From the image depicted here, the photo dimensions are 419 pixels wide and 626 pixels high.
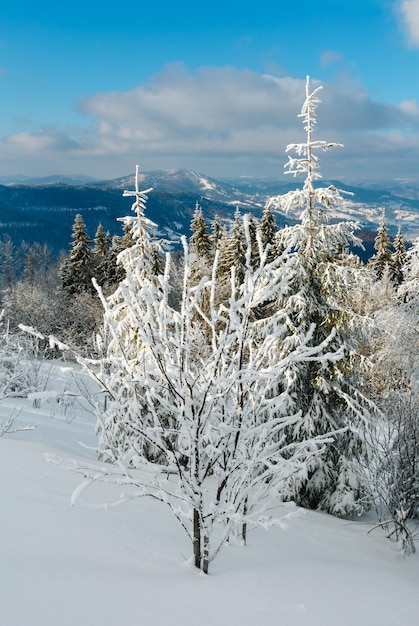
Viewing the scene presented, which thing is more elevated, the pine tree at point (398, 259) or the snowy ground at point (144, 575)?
the pine tree at point (398, 259)

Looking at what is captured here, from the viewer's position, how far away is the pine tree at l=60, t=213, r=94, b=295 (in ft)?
124

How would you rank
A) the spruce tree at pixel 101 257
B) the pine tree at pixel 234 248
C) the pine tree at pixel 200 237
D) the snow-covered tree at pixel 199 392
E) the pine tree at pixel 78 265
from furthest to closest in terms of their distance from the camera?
the spruce tree at pixel 101 257 < the pine tree at pixel 200 237 < the pine tree at pixel 78 265 < the pine tree at pixel 234 248 < the snow-covered tree at pixel 199 392

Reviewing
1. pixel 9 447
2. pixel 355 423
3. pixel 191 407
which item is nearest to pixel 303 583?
pixel 191 407

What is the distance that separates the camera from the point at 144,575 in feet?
11.5

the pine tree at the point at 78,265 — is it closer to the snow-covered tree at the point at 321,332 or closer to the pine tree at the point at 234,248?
the pine tree at the point at 234,248

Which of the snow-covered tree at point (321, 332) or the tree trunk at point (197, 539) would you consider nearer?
the tree trunk at point (197, 539)

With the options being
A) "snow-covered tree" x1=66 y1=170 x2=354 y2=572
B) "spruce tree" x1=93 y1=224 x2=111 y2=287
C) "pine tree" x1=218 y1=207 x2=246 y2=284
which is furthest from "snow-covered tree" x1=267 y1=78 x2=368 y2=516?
"spruce tree" x1=93 y1=224 x2=111 y2=287

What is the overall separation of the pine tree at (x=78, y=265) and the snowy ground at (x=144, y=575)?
110ft

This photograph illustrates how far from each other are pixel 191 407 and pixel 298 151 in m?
8.47

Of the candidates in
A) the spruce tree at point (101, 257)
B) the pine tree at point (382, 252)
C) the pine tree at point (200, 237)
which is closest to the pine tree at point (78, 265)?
the spruce tree at point (101, 257)

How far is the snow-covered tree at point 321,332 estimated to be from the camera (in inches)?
409

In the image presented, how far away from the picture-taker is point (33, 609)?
8.77ft

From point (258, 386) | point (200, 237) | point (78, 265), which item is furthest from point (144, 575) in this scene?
point (200, 237)

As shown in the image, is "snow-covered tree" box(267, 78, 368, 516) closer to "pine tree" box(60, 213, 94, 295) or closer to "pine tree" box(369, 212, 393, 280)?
"pine tree" box(60, 213, 94, 295)
